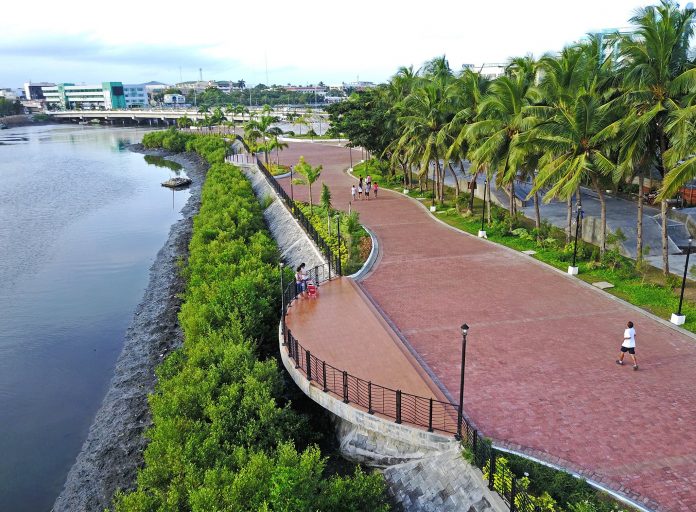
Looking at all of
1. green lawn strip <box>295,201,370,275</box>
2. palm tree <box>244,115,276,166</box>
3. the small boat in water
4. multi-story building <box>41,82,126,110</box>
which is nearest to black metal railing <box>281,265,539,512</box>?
green lawn strip <box>295,201,370,275</box>

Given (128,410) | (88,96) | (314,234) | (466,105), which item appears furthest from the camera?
(88,96)

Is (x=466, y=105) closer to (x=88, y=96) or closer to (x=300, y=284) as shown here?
(x=300, y=284)

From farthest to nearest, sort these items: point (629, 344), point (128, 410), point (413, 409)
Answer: point (128, 410) → point (629, 344) → point (413, 409)

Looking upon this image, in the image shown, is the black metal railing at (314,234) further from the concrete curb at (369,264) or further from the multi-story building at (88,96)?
the multi-story building at (88,96)

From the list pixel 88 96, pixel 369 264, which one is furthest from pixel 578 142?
pixel 88 96

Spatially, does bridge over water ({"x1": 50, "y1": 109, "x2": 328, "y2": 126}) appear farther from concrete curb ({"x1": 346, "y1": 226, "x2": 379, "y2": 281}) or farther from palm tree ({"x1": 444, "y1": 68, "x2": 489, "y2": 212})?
concrete curb ({"x1": 346, "y1": 226, "x2": 379, "y2": 281})

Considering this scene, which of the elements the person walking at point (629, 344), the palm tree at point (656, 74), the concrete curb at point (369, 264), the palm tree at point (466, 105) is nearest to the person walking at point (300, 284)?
the concrete curb at point (369, 264)
